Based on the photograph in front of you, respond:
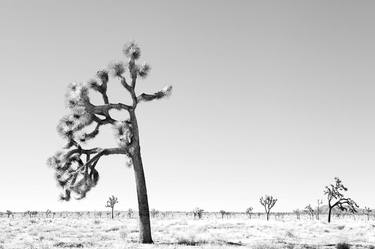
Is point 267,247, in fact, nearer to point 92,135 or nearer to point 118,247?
point 118,247

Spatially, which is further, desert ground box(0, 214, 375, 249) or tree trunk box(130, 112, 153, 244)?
tree trunk box(130, 112, 153, 244)

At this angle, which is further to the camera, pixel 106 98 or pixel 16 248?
pixel 106 98

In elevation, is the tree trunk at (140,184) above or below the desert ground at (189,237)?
above

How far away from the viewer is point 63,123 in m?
18.7

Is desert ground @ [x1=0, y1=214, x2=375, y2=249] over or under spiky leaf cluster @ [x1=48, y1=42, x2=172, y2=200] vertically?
under

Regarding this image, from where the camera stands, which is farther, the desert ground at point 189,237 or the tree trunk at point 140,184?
the tree trunk at point 140,184

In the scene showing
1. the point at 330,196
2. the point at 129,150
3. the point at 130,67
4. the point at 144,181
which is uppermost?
the point at 130,67

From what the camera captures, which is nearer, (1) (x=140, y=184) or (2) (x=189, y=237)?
(1) (x=140, y=184)

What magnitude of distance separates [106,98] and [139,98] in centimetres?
134

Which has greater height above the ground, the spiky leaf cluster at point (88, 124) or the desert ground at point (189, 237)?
the spiky leaf cluster at point (88, 124)

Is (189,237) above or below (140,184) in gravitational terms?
below

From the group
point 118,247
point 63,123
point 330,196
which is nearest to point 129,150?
point 63,123

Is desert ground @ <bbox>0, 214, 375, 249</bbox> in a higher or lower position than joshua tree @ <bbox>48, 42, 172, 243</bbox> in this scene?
lower

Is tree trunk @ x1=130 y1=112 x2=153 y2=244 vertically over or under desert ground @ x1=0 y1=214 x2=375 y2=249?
over
